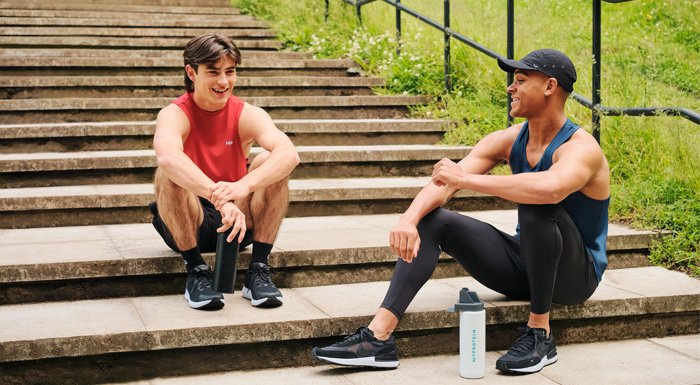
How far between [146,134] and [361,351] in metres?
2.96

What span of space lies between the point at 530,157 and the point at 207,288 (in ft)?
4.57

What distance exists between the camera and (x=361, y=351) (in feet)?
11.0

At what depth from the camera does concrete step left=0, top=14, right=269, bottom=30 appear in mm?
8461

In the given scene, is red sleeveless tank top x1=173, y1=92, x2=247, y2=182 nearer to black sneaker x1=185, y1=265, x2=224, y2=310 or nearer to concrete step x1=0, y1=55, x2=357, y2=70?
black sneaker x1=185, y1=265, x2=224, y2=310

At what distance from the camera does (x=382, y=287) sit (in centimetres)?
408

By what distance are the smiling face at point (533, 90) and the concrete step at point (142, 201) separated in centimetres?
176

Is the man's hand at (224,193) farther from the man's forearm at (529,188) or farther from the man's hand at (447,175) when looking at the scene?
the man's forearm at (529,188)

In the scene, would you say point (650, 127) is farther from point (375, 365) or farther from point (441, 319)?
point (375, 365)

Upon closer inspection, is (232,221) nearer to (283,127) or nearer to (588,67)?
(283,127)

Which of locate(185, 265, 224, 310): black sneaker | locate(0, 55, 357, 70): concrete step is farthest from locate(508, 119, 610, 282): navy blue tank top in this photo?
locate(0, 55, 357, 70): concrete step

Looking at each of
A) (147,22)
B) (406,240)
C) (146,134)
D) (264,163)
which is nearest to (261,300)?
(264,163)

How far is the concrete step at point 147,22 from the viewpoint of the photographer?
846 centimetres

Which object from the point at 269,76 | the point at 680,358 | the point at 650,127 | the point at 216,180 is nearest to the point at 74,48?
the point at 269,76

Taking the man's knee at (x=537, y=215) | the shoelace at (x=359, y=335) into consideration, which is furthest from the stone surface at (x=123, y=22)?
the man's knee at (x=537, y=215)
